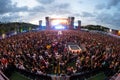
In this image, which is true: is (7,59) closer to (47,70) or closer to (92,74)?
(47,70)

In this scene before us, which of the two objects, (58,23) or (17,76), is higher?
(17,76)

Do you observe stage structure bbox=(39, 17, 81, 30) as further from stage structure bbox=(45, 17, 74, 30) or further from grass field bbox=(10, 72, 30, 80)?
grass field bbox=(10, 72, 30, 80)

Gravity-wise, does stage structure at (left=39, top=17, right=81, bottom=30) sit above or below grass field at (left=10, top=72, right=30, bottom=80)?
below

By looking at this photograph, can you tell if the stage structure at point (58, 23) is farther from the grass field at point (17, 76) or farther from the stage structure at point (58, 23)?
the grass field at point (17, 76)

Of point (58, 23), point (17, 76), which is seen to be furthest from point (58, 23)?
point (17, 76)

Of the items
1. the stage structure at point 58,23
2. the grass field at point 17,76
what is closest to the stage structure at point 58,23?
the stage structure at point 58,23

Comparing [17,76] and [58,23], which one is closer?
[17,76]

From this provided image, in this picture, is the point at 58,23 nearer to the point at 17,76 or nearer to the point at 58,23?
the point at 58,23

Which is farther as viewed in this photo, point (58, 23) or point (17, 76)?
point (58, 23)

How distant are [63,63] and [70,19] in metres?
90.2

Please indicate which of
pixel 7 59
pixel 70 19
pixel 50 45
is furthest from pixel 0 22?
pixel 7 59

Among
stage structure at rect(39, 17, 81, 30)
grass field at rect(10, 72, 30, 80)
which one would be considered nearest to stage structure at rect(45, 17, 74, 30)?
stage structure at rect(39, 17, 81, 30)

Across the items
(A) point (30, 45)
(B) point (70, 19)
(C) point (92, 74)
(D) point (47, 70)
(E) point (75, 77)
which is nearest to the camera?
(E) point (75, 77)

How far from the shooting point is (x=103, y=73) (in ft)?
83.5
